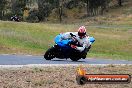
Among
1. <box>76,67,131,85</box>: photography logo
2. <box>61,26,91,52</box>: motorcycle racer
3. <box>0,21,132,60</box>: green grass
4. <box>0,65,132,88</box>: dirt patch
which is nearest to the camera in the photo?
<box>76,67,131,85</box>: photography logo

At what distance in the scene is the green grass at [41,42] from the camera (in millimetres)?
30722

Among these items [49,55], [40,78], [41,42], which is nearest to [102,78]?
[40,78]

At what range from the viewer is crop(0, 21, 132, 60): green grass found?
30722mm

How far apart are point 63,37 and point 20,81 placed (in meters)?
8.73

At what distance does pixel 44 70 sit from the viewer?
1223 cm

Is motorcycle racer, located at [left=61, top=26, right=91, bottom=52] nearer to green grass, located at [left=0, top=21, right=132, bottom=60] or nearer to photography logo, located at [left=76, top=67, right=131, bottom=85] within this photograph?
green grass, located at [left=0, top=21, right=132, bottom=60]

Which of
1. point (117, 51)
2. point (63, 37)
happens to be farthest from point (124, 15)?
point (63, 37)

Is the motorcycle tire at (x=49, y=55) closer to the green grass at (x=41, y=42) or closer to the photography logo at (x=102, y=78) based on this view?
the green grass at (x=41, y=42)

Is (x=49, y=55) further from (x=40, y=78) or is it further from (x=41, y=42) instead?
(x=41, y=42)

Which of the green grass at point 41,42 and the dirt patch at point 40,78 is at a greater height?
the dirt patch at point 40,78

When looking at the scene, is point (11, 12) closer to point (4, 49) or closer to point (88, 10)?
point (88, 10)

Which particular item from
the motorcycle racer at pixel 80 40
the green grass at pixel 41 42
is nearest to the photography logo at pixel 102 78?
the motorcycle racer at pixel 80 40

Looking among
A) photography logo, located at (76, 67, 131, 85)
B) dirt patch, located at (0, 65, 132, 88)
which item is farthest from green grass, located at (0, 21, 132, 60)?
photography logo, located at (76, 67, 131, 85)

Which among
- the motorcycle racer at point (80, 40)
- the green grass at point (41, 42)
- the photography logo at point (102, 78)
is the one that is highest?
the photography logo at point (102, 78)
